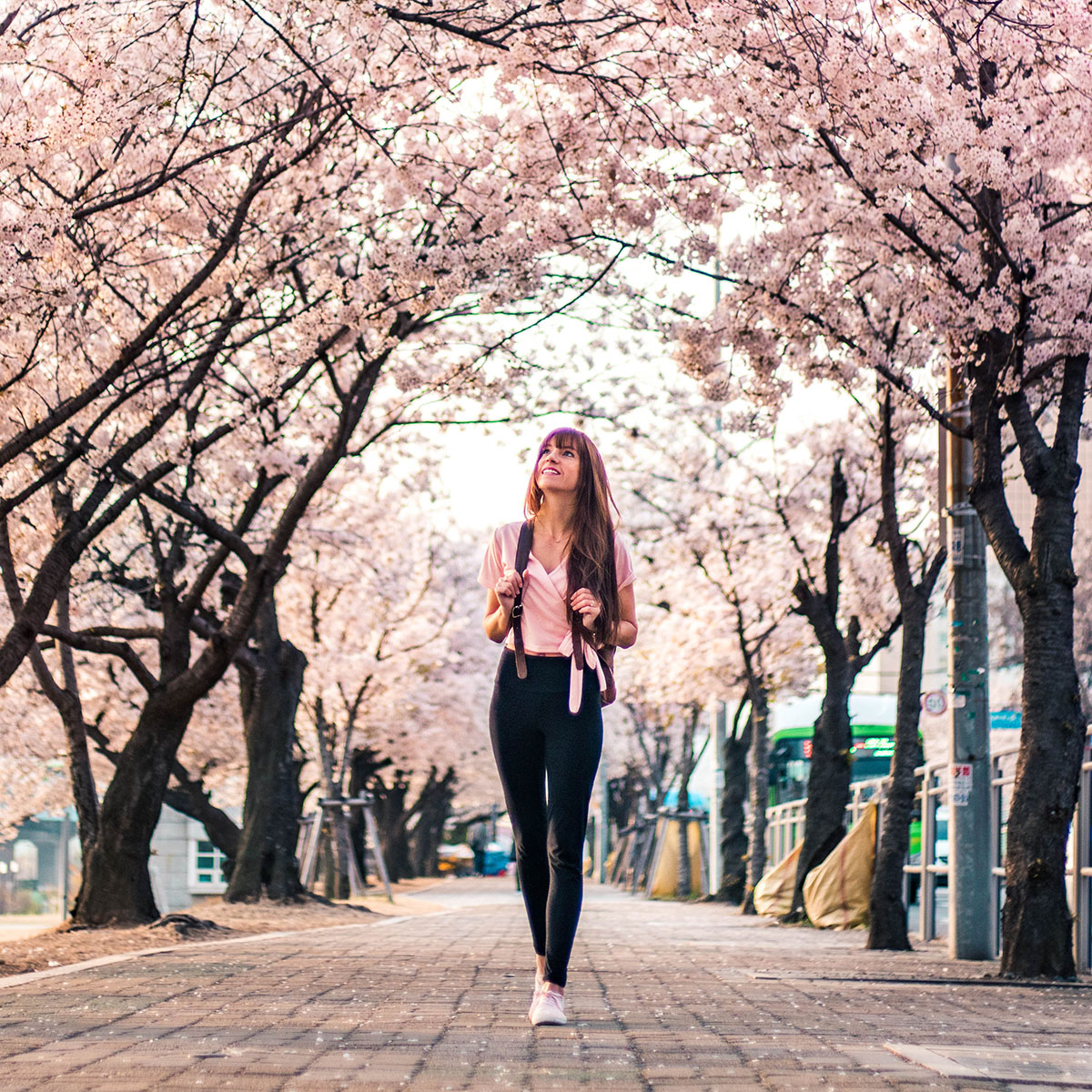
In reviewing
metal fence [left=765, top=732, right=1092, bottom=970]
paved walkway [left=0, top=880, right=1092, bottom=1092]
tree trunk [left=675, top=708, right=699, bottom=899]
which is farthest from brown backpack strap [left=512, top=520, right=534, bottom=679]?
tree trunk [left=675, top=708, right=699, bottom=899]

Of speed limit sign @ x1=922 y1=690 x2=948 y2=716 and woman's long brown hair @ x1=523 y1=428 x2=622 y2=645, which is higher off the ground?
speed limit sign @ x1=922 y1=690 x2=948 y2=716

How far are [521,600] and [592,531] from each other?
1.18 feet

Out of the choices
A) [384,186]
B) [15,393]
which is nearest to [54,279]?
[15,393]

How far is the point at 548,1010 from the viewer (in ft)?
18.6

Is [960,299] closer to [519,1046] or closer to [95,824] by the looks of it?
[519,1046]

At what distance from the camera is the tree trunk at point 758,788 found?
24.0 meters

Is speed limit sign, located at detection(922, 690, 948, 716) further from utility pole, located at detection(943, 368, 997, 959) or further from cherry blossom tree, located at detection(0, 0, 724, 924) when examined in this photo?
cherry blossom tree, located at detection(0, 0, 724, 924)

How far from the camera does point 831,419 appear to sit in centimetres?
2411

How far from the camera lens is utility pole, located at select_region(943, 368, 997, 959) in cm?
1181

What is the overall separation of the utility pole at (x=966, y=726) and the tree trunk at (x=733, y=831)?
635 inches

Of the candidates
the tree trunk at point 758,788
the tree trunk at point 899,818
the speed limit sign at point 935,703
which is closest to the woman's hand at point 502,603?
the speed limit sign at point 935,703

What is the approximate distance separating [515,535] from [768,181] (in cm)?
695

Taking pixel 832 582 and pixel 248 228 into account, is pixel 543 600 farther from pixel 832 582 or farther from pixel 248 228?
pixel 832 582

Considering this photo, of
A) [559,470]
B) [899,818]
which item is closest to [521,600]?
[559,470]
